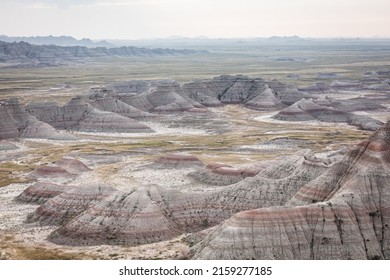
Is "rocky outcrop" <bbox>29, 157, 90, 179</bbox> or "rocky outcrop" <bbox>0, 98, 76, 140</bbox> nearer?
"rocky outcrop" <bbox>29, 157, 90, 179</bbox>

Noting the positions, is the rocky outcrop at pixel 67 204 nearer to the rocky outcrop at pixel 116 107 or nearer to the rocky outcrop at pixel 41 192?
the rocky outcrop at pixel 41 192

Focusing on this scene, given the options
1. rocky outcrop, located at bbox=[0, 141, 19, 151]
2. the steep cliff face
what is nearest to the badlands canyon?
the steep cliff face

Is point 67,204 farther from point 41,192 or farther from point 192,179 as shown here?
point 192,179

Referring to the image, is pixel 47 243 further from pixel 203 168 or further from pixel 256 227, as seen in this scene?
pixel 203 168

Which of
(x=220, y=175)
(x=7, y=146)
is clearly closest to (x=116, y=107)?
(x=7, y=146)

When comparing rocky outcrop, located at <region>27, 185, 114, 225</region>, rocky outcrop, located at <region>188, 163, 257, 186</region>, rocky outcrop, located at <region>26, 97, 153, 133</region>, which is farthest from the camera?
rocky outcrop, located at <region>26, 97, 153, 133</region>

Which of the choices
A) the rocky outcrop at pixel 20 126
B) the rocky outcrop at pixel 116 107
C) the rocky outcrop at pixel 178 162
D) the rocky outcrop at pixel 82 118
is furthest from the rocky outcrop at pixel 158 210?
the rocky outcrop at pixel 116 107

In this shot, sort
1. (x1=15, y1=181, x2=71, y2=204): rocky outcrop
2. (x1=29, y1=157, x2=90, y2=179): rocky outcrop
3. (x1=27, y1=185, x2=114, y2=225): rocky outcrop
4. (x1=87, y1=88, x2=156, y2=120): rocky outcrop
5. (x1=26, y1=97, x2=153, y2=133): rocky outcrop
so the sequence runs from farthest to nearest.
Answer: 1. (x1=87, y1=88, x2=156, y2=120): rocky outcrop
2. (x1=26, y1=97, x2=153, y2=133): rocky outcrop
3. (x1=29, y1=157, x2=90, y2=179): rocky outcrop
4. (x1=15, y1=181, x2=71, y2=204): rocky outcrop
5. (x1=27, y1=185, x2=114, y2=225): rocky outcrop

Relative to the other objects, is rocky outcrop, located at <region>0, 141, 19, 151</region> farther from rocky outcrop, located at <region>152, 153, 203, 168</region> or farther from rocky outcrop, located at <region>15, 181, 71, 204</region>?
rocky outcrop, located at <region>15, 181, 71, 204</region>
